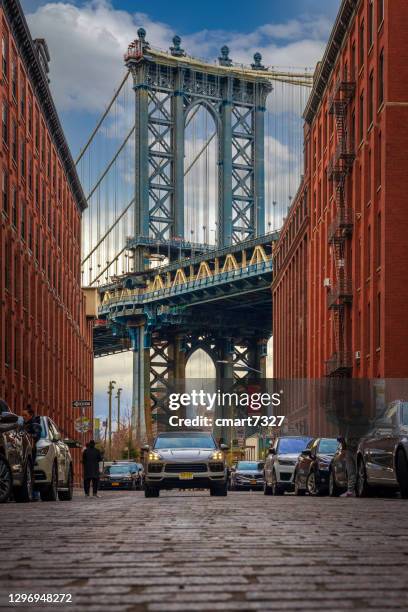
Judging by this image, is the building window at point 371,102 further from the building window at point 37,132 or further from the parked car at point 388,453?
the parked car at point 388,453

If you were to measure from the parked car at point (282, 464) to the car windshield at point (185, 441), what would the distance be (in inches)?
193

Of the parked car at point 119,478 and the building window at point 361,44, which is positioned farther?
the parked car at point 119,478

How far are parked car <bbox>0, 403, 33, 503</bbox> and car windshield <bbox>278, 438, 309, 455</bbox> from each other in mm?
13545

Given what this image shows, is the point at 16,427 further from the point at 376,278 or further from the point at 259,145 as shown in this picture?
the point at 259,145

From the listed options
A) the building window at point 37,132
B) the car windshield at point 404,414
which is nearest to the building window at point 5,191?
the building window at point 37,132

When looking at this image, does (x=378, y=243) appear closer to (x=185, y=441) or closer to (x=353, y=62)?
(x=353, y=62)

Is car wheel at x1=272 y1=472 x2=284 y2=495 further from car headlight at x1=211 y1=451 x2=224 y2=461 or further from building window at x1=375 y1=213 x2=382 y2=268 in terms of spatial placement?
building window at x1=375 y1=213 x2=382 y2=268

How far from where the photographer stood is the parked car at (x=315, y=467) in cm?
2939

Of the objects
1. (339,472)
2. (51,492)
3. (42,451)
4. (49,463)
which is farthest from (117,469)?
(42,451)

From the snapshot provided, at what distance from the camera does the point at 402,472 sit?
20547mm

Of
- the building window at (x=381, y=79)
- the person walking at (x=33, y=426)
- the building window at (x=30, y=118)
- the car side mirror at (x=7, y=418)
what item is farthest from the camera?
the building window at (x=30, y=118)

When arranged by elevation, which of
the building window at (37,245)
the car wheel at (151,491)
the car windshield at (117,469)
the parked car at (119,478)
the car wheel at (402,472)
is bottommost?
the parked car at (119,478)

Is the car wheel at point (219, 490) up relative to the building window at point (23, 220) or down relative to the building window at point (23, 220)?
down

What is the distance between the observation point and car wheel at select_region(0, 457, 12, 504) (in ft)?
64.4
